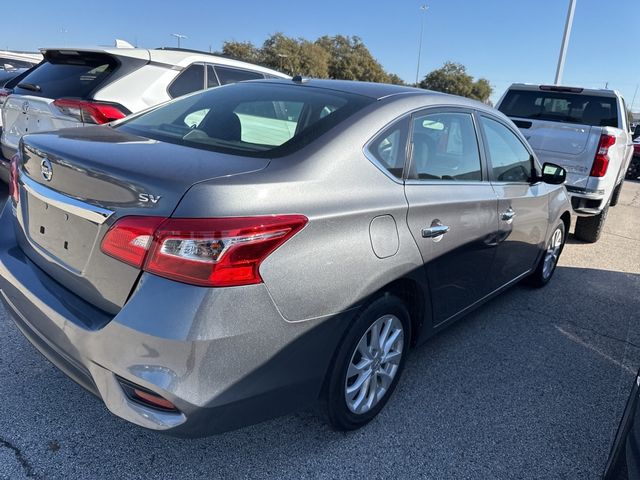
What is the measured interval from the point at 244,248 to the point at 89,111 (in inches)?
123

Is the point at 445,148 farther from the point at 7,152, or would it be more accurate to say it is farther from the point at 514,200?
the point at 7,152

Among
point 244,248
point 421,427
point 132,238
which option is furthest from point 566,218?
point 132,238

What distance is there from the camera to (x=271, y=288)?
5.76ft

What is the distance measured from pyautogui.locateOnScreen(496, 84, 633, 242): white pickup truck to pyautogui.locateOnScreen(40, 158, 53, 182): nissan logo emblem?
5.48m

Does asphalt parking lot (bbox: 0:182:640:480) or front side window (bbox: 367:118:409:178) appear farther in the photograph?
front side window (bbox: 367:118:409:178)

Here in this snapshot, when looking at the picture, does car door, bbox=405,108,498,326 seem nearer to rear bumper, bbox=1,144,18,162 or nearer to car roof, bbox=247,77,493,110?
car roof, bbox=247,77,493,110

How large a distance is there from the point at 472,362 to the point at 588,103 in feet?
16.5

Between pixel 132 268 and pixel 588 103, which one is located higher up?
pixel 588 103

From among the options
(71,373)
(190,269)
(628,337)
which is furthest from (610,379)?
(71,373)

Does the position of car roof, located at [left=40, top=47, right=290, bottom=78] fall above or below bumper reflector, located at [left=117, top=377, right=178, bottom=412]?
above

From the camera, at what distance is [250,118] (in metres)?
2.67

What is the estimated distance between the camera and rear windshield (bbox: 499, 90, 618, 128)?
6.61 meters

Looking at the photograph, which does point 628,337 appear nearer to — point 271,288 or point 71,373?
point 271,288

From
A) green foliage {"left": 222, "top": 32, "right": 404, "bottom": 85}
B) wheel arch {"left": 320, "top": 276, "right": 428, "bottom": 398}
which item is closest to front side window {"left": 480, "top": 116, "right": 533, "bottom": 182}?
wheel arch {"left": 320, "top": 276, "right": 428, "bottom": 398}
